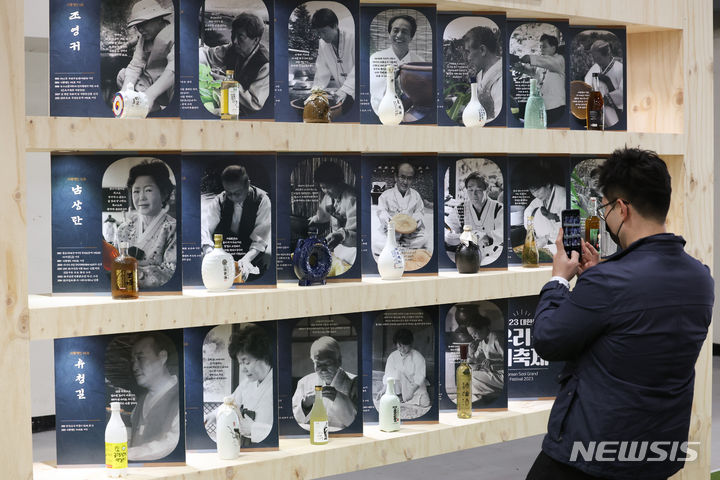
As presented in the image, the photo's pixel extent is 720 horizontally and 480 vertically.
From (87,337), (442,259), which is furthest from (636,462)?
(87,337)

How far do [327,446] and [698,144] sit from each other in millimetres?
2083

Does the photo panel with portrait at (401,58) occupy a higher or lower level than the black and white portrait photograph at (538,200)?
higher

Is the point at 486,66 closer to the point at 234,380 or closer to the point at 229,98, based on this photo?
the point at 229,98

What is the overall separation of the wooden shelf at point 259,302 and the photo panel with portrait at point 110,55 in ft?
1.98

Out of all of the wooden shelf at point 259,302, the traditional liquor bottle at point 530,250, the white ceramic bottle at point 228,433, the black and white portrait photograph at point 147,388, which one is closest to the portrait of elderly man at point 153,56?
the wooden shelf at point 259,302

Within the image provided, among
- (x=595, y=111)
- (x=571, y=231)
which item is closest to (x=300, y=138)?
(x=571, y=231)

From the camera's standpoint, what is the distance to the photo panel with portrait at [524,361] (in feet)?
11.4

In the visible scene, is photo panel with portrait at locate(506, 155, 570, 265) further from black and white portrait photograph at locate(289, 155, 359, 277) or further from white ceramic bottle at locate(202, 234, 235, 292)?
white ceramic bottle at locate(202, 234, 235, 292)

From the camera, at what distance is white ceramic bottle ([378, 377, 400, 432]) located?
9.96 feet

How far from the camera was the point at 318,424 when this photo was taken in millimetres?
2883

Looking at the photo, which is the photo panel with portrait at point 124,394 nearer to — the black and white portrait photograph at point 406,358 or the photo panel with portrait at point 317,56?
the black and white portrait photograph at point 406,358

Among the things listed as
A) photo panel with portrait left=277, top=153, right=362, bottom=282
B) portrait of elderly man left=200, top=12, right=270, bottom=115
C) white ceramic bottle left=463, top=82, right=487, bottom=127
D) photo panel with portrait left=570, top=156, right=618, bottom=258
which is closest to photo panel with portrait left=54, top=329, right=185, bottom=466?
photo panel with portrait left=277, top=153, right=362, bottom=282

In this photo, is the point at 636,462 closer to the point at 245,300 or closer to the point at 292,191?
the point at 245,300

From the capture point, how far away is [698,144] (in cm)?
366
